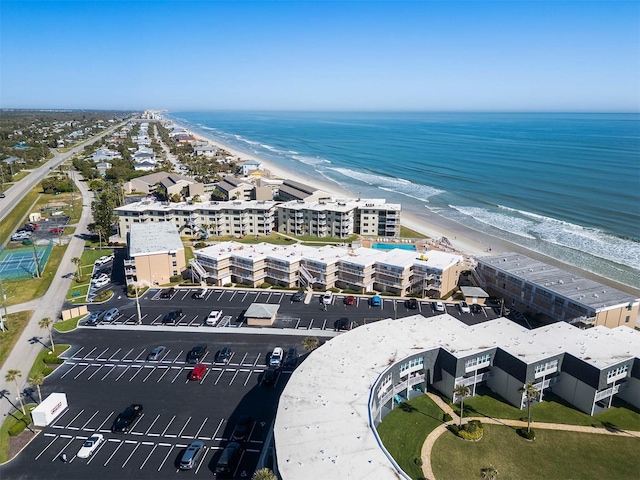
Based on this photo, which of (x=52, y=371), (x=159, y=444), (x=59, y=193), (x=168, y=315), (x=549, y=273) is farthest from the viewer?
(x=59, y=193)

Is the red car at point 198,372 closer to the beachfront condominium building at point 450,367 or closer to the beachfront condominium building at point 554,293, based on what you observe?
the beachfront condominium building at point 450,367

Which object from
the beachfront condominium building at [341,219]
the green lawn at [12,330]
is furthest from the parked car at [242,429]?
the beachfront condominium building at [341,219]

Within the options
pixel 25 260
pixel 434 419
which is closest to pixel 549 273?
pixel 434 419

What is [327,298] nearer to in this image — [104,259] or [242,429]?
[242,429]

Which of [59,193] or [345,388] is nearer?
[345,388]

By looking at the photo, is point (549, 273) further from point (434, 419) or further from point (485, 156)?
point (485, 156)

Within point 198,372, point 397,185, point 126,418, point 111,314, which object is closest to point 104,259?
point 111,314
